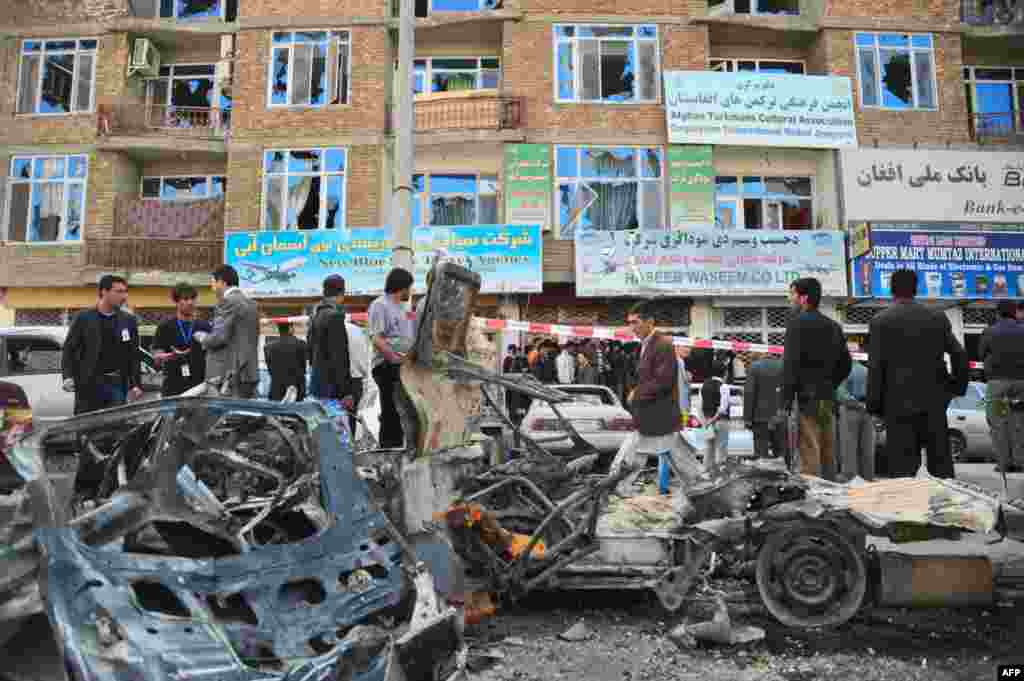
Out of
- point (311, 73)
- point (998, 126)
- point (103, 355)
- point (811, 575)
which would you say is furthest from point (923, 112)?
point (103, 355)

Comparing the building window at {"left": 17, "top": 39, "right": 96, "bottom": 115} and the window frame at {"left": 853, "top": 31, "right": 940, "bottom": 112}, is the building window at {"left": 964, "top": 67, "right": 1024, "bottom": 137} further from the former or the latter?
the building window at {"left": 17, "top": 39, "right": 96, "bottom": 115}

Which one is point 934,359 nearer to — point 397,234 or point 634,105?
point 397,234

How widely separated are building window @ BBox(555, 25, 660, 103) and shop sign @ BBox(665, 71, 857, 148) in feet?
2.26

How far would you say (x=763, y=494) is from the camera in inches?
158

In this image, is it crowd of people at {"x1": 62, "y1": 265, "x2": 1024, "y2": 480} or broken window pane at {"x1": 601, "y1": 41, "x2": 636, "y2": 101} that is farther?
broken window pane at {"x1": 601, "y1": 41, "x2": 636, "y2": 101}

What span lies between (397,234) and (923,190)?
1324cm

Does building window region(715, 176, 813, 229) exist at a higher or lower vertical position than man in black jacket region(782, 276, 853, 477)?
higher

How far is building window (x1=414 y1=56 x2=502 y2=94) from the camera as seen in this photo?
59.0 ft

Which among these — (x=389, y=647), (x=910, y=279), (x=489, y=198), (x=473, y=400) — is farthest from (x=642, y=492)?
(x=489, y=198)

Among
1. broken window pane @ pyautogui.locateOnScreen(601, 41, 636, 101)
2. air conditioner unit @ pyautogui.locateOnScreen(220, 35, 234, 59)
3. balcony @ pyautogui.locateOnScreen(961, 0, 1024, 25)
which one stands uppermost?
balcony @ pyautogui.locateOnScreen(961, 0, 1024, 25)

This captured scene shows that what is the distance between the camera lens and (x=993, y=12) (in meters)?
18.7

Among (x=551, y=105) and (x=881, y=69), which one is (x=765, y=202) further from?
(x=551, y=105)

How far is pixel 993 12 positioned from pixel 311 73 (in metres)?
17.6

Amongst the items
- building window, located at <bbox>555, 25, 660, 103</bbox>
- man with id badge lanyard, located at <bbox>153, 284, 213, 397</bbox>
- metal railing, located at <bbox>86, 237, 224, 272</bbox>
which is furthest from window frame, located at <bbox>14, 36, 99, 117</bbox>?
man with id badge lanyard, located at <bbox>153, 284, 213, 397</bbox>
